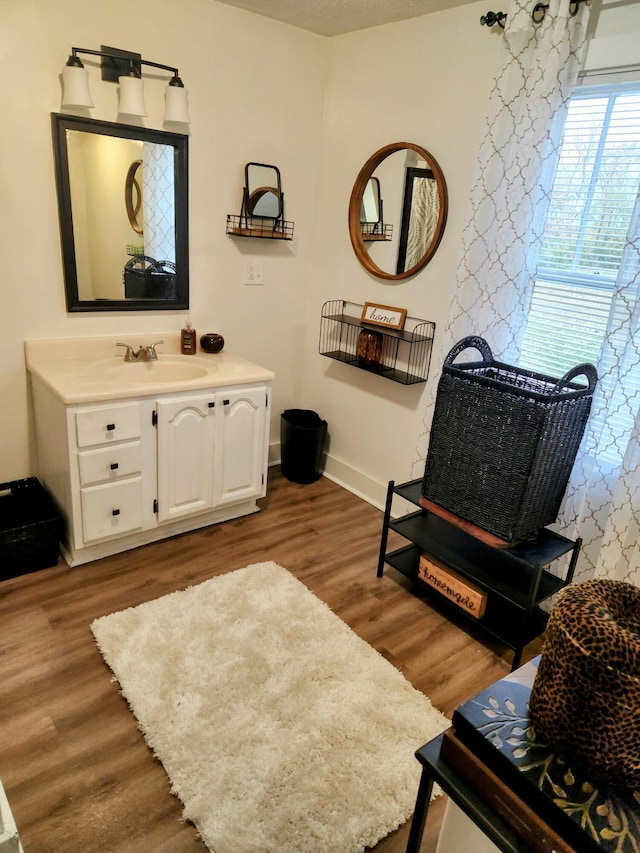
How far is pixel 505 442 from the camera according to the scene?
1828mm

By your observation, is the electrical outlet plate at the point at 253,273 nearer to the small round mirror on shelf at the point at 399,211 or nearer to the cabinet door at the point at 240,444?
the small round mirror on shelf at the point at 399,211

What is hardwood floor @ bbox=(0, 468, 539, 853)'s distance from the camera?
4.64 feet

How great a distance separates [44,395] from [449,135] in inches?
83.6

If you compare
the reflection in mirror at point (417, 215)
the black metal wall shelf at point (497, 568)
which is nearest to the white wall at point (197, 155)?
the reflection in mirror at point (417, 215)

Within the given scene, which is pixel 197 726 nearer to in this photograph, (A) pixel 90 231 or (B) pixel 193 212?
(A) pixel 90 231

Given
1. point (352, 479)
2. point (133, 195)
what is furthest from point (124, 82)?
point (352, 479)

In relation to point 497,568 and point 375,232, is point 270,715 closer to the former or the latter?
point 497,568

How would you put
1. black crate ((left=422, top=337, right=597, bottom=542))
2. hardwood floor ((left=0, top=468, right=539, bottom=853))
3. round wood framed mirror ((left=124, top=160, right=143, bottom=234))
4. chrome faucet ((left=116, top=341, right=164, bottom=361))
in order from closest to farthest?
hardwood floor ((left=0, top=468, right=539, bottom=853)) → black crate ((left=422, top=337, right=597, bottom=542)) → round wood framed mirror ((left=124, top=160, right=143, bottom=234)) → chrome faucet ((left=116, top=341, right=164, bottom=361))

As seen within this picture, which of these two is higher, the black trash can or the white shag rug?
the black trash can

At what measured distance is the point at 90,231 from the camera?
8.07 feet

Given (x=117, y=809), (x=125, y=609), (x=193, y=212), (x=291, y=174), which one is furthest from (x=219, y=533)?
(x=291, y=174)

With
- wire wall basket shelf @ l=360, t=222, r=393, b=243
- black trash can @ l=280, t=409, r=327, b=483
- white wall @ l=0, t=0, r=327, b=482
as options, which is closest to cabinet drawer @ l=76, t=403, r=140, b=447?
white wall @ l=0, t=0, r=327, b=482

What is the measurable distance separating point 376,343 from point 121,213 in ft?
4.55

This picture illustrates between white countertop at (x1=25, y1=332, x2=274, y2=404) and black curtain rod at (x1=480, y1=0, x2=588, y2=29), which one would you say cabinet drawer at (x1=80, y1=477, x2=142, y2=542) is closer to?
white countertop at (x1=25, y1=332, x2=274, y2=404)
